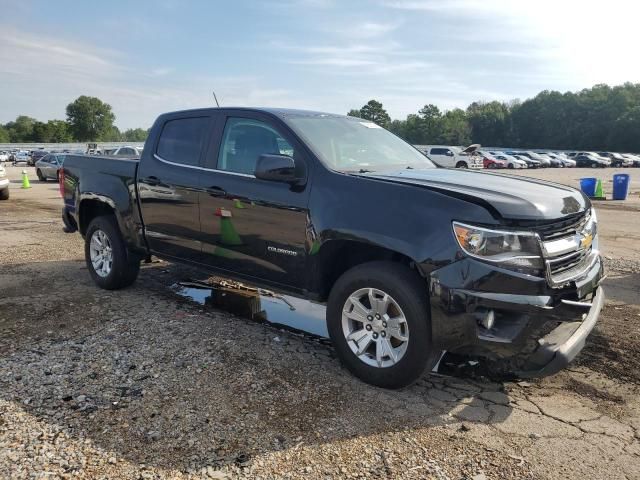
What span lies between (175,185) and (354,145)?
173 centimetres

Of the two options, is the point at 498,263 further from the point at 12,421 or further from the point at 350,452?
the point at 12,421

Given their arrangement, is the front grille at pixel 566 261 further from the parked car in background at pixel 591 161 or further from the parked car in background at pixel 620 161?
the parked car in background at pixel 620 161

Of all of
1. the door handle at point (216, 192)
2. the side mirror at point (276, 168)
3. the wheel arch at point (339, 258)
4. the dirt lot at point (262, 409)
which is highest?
the side mirror at point (276, 168)

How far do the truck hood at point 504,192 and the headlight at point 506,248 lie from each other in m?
0.12

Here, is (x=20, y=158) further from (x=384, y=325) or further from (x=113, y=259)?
(x=384, y=325)

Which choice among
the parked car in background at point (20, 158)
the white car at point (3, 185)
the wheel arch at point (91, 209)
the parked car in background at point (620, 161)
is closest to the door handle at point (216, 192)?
the wheel arch at point (91, 209)

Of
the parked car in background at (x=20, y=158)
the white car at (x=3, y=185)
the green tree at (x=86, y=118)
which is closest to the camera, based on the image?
the white car at (x=3, y=185)

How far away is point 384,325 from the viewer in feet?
11.6

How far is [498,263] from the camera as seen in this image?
10.2ft

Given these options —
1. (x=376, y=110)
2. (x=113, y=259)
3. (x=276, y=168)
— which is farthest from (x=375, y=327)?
(x=376, y=110)

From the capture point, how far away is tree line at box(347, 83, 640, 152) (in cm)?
9219

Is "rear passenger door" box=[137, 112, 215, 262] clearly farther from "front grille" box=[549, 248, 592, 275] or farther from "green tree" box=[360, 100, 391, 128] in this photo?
"green tree" box=[360, 100, 391, 128]

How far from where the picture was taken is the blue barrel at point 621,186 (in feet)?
59.1

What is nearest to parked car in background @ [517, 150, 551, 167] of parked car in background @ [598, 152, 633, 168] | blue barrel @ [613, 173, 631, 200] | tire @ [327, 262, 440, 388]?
parked car in background @ [598, 152, 633, 168]
